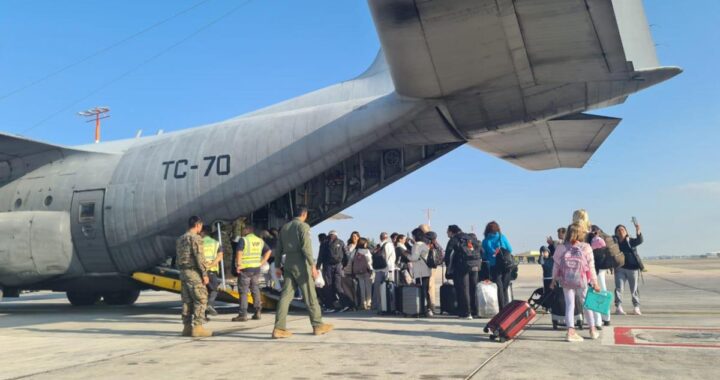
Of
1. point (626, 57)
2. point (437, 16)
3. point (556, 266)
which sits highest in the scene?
point (437, 16)

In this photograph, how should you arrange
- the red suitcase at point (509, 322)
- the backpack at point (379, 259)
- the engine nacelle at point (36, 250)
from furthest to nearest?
the engine nacelle at point (36, 250), the backpack at point (379, 259), the red suitcase at point (509, 322)

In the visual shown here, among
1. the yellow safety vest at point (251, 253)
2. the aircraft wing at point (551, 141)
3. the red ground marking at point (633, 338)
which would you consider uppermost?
the aircraft wing at point (551, 141)

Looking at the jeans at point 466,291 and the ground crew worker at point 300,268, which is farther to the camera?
the jeans at point 466,291

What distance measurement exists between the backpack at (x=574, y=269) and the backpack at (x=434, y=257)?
3.17m

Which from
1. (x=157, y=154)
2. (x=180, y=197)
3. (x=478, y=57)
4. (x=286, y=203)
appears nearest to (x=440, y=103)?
(x=478, y=57)

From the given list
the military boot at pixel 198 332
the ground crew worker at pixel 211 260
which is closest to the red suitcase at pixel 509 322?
the military boot at pixel 198 332

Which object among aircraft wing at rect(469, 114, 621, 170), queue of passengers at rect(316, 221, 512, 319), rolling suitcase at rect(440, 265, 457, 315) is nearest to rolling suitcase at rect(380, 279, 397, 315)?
queue of passengers at rect(316, 221, 512, 319)

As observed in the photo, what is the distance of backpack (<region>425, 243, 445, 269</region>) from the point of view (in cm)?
1022

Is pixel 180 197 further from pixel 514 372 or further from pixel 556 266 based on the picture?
pixel 514 372

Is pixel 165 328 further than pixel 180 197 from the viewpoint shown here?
No

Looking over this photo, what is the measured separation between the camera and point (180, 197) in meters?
11.6

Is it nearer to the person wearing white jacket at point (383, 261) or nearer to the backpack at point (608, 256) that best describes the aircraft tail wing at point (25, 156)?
the person wearing white jacket at point (383, 261)

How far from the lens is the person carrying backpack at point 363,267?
1170 centimetres

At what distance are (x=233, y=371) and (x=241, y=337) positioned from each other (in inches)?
98.3
